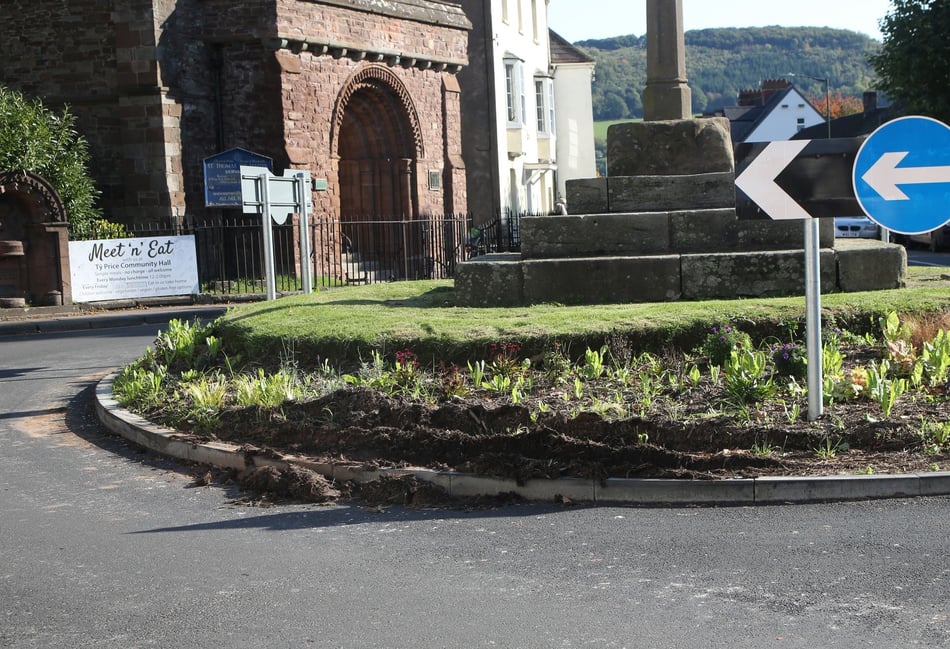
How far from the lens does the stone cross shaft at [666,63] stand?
13914 mm

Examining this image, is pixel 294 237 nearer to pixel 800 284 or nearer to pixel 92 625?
pixel 800 284

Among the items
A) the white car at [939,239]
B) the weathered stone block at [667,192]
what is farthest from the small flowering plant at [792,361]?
the white car at [939,239]

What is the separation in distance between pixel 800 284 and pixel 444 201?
22.2 metres

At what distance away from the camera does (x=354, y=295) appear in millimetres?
14836

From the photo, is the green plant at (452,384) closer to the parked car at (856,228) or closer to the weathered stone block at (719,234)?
the weathered stone block at (719,234)

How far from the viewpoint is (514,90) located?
4228 cm

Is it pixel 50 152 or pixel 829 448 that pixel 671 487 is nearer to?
pixel 829 448

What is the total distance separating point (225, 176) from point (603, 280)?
15.5 metres

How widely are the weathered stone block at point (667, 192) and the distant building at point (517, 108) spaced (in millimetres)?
21758

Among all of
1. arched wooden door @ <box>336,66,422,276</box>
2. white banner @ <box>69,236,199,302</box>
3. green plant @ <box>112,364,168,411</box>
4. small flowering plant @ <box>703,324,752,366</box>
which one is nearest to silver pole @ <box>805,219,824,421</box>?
small flowering plant @ <box>703,324,752,366</box>

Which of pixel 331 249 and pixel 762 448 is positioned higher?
pixel 331 249

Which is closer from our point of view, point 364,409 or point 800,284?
point 364,409

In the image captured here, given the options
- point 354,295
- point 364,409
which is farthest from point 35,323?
point 364,409

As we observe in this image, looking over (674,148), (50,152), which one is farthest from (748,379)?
(50,152)
